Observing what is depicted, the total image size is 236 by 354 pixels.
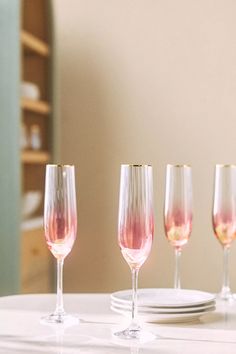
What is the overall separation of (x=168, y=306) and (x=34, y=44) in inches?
92.5

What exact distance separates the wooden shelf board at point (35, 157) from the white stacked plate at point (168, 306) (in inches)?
78.0

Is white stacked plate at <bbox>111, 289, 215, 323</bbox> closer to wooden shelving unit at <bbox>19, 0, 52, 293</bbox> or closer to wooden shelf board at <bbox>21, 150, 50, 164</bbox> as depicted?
wooden shelf board at <bbox>21, 150, 50, 164</bbox>

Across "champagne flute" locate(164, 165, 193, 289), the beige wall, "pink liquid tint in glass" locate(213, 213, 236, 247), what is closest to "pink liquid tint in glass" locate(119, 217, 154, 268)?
"champagne flute" locate(164, 165, 193, 289)

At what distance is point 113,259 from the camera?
3836mm

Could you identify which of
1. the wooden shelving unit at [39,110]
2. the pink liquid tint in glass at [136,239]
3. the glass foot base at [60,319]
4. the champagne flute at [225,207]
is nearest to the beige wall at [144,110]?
the wooden shelving unit at [39,110]

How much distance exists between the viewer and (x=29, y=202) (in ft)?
10.8

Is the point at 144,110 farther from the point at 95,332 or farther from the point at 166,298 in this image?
the point at 95,332

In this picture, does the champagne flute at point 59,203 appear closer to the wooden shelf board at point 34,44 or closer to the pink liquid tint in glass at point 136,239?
the pink liquid tint in glass at point 136,239

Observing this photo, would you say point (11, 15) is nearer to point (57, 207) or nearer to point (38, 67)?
point (38, 67)

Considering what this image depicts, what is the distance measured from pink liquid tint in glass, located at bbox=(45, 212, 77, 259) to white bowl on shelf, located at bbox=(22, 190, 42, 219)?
79.7 inches

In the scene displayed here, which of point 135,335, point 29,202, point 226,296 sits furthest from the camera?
point 29,202

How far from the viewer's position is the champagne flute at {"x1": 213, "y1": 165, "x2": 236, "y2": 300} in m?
1.48

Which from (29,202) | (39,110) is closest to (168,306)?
(29,202)

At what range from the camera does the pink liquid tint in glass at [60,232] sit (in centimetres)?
124
